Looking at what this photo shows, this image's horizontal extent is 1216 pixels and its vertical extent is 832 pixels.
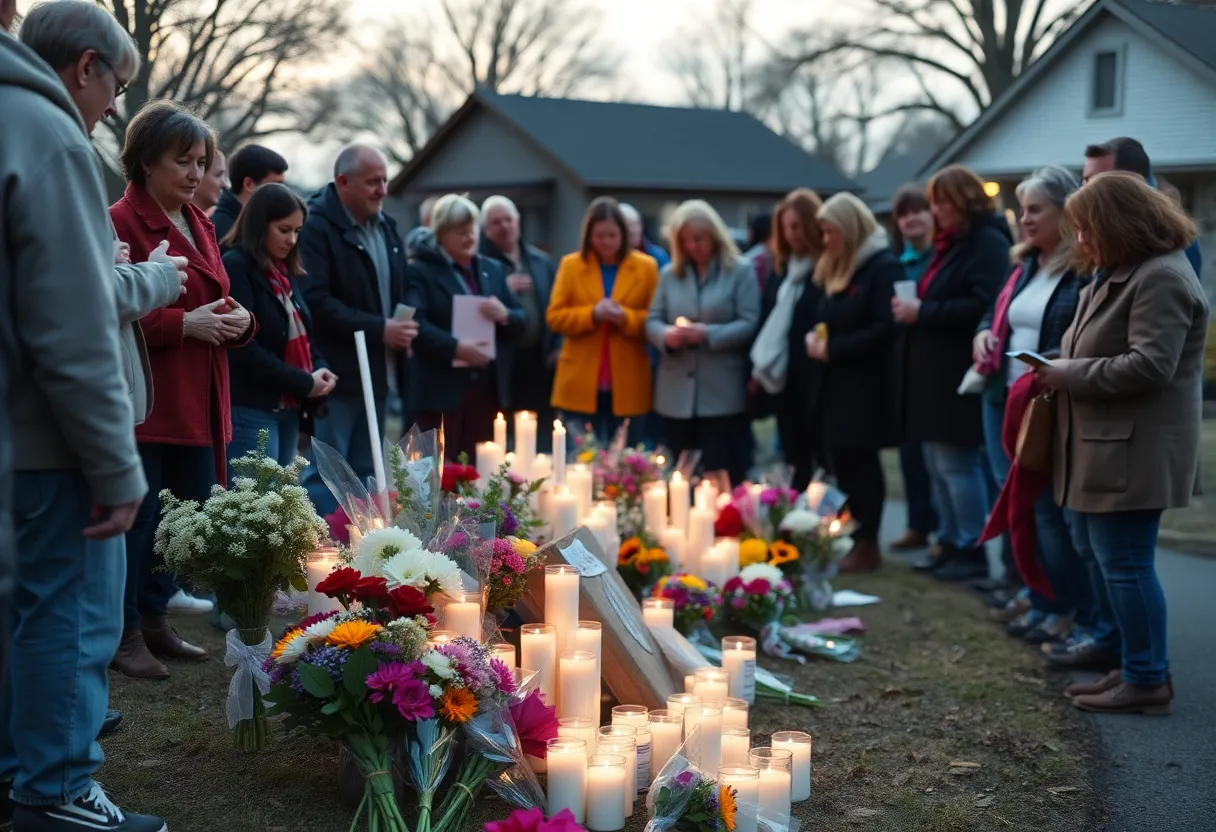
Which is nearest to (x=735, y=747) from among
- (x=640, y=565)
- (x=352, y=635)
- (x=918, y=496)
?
(x=352, y=635)

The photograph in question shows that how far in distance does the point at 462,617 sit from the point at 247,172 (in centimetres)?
322

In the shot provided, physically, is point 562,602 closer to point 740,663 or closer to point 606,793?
point 606,793

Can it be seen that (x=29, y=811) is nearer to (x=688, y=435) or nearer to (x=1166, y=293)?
(x=1166, y=293)

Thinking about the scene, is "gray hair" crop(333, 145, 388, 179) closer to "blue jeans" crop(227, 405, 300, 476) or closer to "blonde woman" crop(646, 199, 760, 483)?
"blue jeans" crop(227, 405, 300, 476)

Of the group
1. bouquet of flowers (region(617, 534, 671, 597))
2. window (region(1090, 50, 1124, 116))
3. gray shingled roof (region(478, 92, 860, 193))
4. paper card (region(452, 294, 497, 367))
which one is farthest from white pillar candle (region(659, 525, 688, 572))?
window (region(1090, 50, 1124, 116))

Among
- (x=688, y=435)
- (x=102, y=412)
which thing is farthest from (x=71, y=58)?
(x=688, y=435)

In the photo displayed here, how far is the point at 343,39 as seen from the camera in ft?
29.5

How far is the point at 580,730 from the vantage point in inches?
145

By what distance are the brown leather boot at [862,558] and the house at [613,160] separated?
15993mm

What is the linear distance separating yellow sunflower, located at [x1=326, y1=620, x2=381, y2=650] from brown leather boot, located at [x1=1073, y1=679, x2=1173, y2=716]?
3.20 meters

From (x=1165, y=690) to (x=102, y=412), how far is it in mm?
4227

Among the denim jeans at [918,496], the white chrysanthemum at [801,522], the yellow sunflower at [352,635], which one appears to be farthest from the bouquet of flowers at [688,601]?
the denim jeans at [918,496]

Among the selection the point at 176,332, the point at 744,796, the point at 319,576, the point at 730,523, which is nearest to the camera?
the point at 744,796

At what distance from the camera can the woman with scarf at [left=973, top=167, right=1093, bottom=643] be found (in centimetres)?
580
